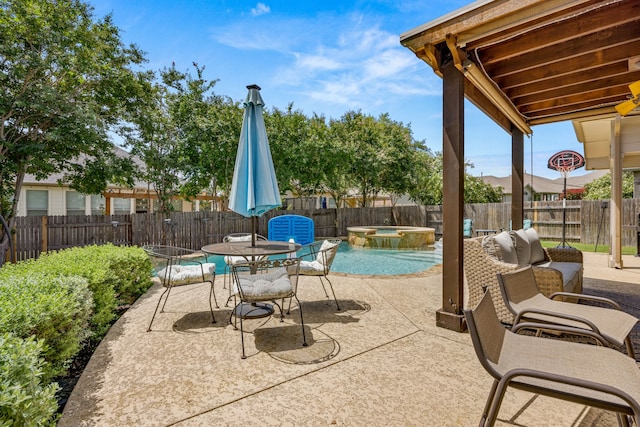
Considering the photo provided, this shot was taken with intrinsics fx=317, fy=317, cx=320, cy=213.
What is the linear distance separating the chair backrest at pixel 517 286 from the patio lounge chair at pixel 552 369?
16.9 inches

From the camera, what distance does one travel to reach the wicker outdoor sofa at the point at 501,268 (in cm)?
290

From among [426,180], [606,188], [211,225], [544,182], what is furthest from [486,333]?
[544,182]

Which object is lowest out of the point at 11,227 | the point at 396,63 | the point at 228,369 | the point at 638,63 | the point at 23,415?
the point at 228,369

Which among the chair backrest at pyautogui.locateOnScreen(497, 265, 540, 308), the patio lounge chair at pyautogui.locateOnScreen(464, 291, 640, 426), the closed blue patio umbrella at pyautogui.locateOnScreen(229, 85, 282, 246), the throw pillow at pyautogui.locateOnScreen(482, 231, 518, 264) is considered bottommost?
the patio lounge chair at pyautogui.locateOnScreen(464, 291, 640, 426)

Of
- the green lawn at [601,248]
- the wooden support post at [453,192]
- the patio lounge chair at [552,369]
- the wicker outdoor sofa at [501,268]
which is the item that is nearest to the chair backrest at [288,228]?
the wicker outdoor sofa at [501,268]

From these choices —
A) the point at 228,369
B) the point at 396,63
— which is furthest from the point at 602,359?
the point at 396,63

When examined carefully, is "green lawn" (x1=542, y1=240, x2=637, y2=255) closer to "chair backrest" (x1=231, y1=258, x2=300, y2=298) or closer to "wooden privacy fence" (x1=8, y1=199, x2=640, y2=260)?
"wooden privacy fence" (x1=8, y1=199, x2=640, y2=260)

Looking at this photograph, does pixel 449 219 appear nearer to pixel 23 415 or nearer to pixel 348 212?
pixel 23 415

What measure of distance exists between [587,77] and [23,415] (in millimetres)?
5462

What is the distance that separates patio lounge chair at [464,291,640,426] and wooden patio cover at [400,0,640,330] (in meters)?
1.36

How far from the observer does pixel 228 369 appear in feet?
7.86

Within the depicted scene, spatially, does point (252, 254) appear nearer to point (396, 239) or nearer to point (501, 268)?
point (501, 268)

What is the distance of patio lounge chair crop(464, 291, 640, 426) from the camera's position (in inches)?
48.0

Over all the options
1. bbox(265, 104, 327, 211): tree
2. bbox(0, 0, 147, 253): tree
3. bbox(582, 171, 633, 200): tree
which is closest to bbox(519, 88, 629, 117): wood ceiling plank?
bbox(265, 104, 327, 211): tree
